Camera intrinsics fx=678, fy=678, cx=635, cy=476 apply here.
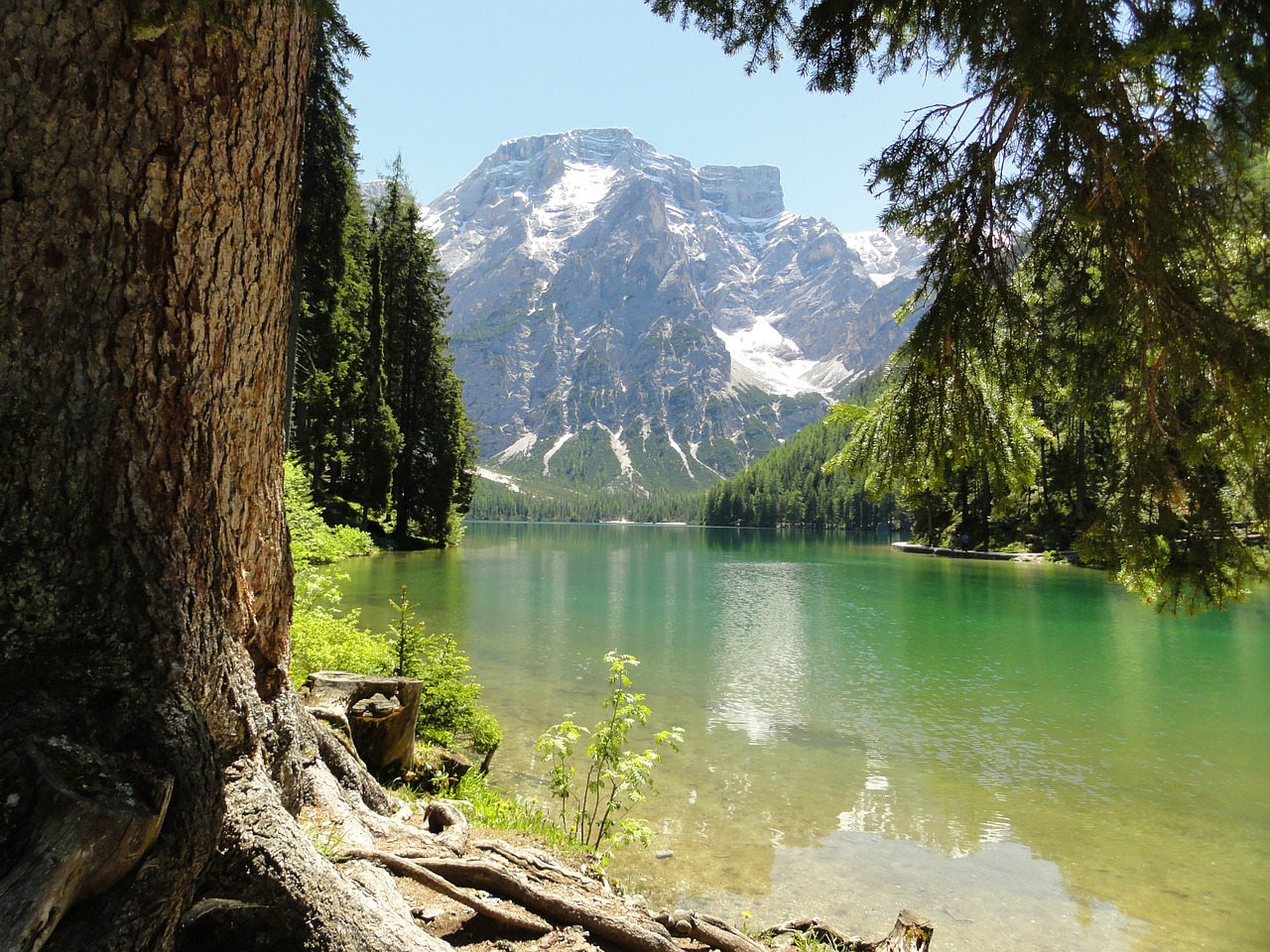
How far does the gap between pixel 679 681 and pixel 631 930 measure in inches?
422

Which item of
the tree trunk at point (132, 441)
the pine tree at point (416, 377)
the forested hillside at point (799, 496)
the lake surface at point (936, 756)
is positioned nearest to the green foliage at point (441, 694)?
the lake surface at point (936, 756)

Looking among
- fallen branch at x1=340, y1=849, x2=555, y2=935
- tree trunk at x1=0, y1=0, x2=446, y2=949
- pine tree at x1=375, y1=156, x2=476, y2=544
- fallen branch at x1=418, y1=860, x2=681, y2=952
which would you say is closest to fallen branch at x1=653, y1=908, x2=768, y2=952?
fallen branch at x1=418, y1=860, x2=681, y2=952

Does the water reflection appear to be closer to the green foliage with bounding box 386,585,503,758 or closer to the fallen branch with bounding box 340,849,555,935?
the green foliage with bounding box 386,585,503,758

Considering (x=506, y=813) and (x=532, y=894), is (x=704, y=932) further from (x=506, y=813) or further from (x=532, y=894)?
(x=506, y=813)

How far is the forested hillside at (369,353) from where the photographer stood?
67.2 ft

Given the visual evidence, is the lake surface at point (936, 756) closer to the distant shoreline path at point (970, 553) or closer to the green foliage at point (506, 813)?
the green foliage at point (506, 813)

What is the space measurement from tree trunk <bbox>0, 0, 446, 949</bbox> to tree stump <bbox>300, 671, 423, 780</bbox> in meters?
3.29

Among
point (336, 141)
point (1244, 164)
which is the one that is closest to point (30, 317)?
point (1244, 164)

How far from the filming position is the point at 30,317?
5.97 ft

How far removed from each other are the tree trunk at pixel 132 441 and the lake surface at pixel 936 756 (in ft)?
15.3

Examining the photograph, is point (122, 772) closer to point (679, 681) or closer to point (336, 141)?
point (679, 681)

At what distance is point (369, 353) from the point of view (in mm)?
33062

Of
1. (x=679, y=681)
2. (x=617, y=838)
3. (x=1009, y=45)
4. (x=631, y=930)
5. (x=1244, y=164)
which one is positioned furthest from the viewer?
(x=679, y=681)

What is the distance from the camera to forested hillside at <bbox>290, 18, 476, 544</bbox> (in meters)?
20.5
